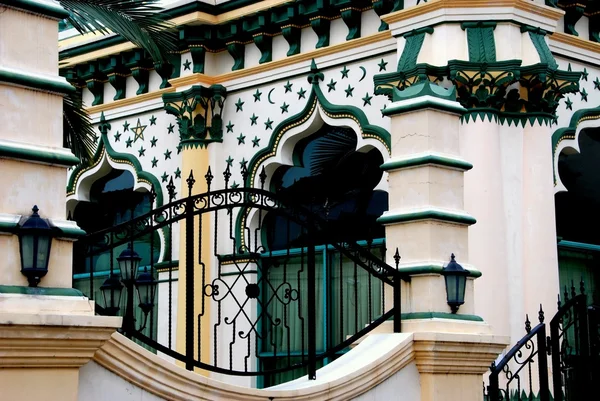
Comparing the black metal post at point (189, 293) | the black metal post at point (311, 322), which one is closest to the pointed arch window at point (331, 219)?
the black metal post at point (311, 322)

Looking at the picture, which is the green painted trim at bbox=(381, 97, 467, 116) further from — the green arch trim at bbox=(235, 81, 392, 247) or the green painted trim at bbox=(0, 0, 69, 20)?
the green arch trim at bbox=(235, 81, 392, 247)

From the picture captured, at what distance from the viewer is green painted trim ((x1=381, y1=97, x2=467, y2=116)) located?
8789 millimetres

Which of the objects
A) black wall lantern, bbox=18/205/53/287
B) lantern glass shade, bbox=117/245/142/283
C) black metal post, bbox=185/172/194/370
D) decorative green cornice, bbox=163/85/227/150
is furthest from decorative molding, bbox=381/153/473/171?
decorative green cornice, bbox=163/85/227/150

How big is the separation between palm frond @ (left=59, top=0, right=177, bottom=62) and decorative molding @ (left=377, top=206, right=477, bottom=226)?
3.24 meters

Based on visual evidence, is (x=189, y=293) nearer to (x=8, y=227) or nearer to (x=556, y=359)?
(x=8, y=227)

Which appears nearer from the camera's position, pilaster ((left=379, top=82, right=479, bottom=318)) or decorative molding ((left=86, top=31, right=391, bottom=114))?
pilaster ((left=379, top=82, right=479, bottom=318))

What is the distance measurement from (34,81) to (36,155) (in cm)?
42

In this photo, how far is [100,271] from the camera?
16.1 m

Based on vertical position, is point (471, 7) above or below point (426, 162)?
above

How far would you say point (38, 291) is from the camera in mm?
6148

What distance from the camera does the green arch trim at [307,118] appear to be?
1298cm

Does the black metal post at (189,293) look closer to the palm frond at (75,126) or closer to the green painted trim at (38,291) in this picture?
the green painted trim at (38,291)

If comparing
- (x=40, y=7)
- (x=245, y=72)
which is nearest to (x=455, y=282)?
(x=40, y=7)

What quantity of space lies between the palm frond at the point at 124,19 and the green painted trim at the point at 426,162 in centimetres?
305
